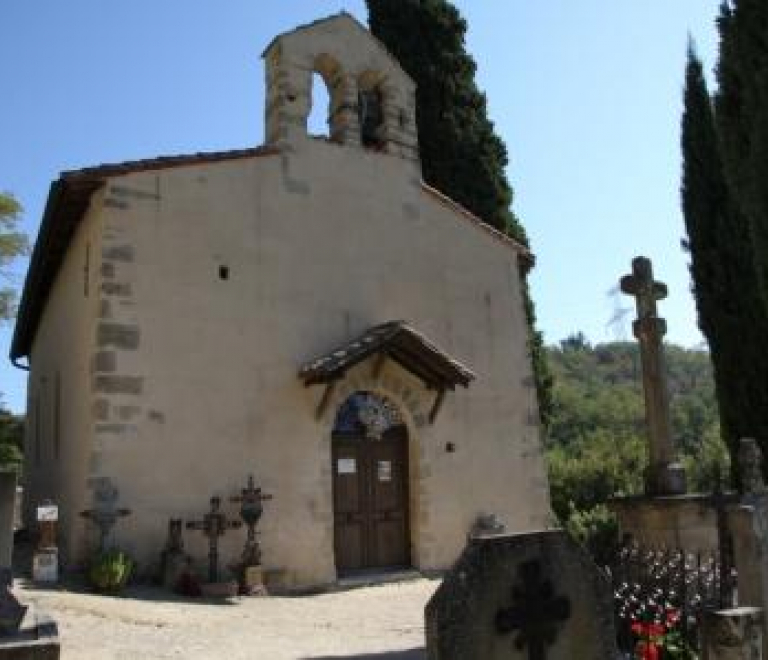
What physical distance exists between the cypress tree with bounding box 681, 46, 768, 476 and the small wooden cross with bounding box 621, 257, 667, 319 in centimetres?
210

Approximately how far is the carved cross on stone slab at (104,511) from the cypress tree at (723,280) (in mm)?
8390

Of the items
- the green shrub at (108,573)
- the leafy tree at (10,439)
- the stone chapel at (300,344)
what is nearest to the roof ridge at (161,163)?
the stone chapel at (300,344)

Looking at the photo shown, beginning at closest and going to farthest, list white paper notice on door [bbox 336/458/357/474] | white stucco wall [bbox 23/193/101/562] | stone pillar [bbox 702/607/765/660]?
stone pillar [bbox 702/607/765/660] < white stucco wall [bbox 23/193/101/562] < white paper notice on door [bbox 336/458/357/474]

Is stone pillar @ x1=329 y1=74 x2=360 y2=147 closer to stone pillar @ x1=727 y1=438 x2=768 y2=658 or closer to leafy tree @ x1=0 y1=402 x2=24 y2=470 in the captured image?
stone pillar @ x1=727 y1=438 x2=768 y2=658

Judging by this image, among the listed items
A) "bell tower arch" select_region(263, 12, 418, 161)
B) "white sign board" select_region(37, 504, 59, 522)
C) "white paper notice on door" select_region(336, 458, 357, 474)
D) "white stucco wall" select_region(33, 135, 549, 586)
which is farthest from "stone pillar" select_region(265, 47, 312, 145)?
"white sign board" select_region(37, 504, 59, 522)

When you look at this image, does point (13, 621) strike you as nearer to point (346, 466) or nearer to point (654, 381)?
point (654, 381)

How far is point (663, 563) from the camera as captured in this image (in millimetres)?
6754

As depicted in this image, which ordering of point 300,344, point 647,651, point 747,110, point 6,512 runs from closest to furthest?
point 6,512
point 647,651
point 747,110
point 300,344

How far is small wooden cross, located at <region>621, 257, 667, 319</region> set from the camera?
10.4 m

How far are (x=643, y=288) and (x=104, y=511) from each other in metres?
7.04

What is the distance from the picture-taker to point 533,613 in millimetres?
4059

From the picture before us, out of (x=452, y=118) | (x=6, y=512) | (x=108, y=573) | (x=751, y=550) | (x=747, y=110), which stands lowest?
(x=108, y=573)

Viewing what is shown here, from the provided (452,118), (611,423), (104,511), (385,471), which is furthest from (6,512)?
(611,423)

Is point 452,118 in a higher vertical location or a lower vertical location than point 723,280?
higher
